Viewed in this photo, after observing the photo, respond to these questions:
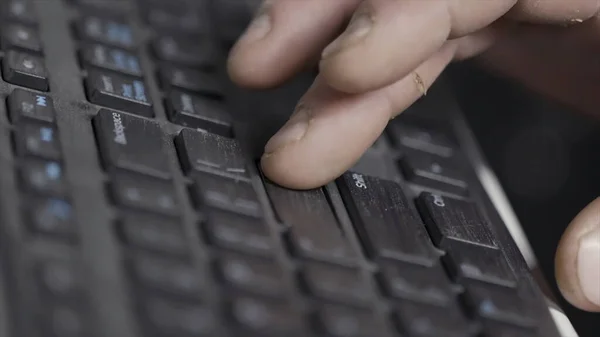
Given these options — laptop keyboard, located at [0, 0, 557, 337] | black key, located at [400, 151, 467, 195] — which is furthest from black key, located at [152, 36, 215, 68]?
black key, located at [400, 151, 467, 195]

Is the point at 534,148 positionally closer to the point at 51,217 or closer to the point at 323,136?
the point at 323,136

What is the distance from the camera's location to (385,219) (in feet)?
0.96

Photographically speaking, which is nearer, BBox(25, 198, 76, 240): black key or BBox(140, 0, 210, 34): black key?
BBox(25, 198, 76, 240): black key

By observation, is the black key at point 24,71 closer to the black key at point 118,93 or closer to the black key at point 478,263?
the black key at point 118,93

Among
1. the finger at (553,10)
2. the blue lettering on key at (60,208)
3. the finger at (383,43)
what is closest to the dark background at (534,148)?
the finger at (553,10)

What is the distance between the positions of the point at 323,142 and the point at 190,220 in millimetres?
66

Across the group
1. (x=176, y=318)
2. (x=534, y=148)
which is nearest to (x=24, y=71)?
(x=176, y=318)

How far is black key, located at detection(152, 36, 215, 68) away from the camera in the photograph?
1.17 ft

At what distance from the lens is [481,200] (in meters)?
0.35

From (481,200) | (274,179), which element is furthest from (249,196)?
(481,200)

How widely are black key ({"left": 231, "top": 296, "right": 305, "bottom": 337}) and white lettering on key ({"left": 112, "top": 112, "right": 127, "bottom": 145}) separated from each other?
3.1 inches

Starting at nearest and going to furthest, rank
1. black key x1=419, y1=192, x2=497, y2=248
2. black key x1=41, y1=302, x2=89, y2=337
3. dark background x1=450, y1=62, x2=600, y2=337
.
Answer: black key x1=41, y1=302, x2=89, y2=337
black key x1=419, y1=192, x2=497, y2=248
dark background x1=450, y1=62, x2=600, y2=337

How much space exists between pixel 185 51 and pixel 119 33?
0.03 m

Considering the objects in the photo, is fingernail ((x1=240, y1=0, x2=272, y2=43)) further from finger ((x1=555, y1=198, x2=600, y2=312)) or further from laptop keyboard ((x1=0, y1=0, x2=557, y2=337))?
finger ((x1=555, y1=198, x2=600, y2=312))
